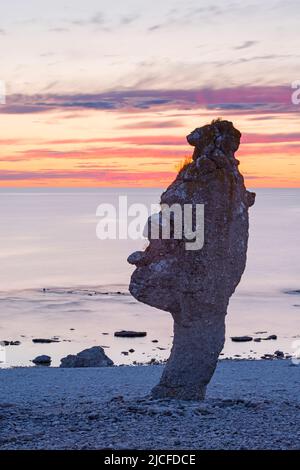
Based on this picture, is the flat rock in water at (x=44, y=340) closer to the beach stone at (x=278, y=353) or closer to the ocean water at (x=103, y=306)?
the ocean water at (x=103, y=306)

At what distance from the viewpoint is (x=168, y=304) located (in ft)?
62.8

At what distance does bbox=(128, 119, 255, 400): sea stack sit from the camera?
18.9 m

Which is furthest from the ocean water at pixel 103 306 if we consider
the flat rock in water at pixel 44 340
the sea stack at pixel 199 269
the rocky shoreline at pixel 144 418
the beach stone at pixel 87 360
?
the sea stack at pixel 199 269

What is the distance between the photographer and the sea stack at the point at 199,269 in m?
18.9

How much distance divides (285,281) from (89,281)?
18531 millimetres

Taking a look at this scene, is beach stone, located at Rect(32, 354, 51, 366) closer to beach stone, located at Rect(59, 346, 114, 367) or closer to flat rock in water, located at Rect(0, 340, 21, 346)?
beach stone, located at Rect(59, 346, 114, 367)

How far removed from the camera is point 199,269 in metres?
18.9

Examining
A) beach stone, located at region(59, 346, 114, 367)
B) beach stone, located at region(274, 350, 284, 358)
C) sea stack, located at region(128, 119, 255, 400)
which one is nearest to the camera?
sea stack, located at region(128, 119, 255, 400)

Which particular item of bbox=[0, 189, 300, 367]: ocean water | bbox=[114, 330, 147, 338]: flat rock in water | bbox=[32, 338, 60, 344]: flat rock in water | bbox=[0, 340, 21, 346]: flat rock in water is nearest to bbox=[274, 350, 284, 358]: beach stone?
bbox=[0, 189, 300, 367]: ocean water

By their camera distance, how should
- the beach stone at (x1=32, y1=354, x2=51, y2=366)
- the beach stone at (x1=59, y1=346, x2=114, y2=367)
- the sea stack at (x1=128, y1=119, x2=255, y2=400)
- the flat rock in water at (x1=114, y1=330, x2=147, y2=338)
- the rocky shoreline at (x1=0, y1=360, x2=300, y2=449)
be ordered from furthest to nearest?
the flat rock in water at (x1=114, y1=330, x2=147, y2=338)
the beach stone at (x1=32, y1=354, x2=51, y2=366)
the beach stone at (x1=59, y1=346, x2=114, y2=367)
the sea stack at (x1=128, y1=119, x2=255, y2=400)
the rocky shoreline at (x1=0, y1=360, x2=300, y2=449)

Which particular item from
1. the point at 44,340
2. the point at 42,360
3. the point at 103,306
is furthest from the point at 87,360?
the point at 103,306

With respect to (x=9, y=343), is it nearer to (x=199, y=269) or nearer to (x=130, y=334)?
(x=130, y=334)

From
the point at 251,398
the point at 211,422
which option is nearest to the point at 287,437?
the point at 211,422
